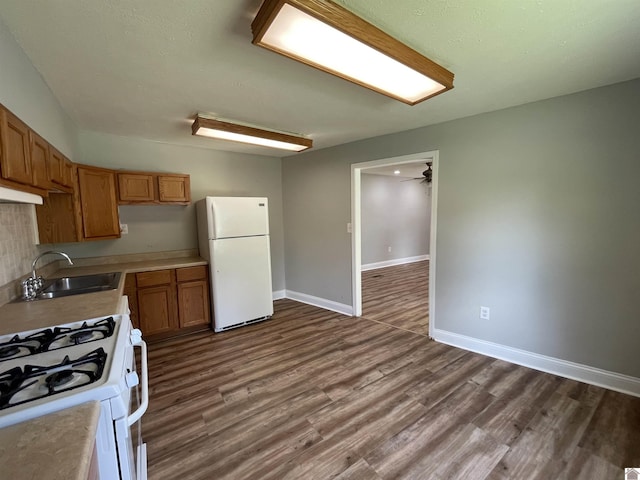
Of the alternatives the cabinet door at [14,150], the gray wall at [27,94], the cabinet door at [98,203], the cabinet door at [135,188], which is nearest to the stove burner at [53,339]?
the cabinet door at [14,150]

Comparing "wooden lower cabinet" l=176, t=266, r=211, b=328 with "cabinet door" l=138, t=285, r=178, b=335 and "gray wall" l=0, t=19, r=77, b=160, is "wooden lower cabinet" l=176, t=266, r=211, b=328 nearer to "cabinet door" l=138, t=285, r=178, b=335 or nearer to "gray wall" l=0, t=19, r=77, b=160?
"cabinet door" l=138, t=285, r=178, b=335

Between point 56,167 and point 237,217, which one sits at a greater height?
point 56,167

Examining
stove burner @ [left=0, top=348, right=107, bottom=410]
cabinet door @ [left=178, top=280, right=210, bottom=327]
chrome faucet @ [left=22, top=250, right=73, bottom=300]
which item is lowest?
cabinet door @ [left=178, top=280, right=210, bottom=327]

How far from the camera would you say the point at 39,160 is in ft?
5.39

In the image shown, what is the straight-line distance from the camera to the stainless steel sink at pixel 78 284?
227cm

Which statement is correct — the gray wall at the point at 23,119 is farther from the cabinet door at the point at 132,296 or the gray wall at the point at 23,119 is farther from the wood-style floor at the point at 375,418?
the wood-style floor at the point at 375,418

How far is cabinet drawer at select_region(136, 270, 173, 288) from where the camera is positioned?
3.02 metres

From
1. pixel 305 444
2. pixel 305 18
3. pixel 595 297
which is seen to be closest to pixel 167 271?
pixel 305 444

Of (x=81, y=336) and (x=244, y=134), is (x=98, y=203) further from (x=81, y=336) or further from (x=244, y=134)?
(x=81, y=336)

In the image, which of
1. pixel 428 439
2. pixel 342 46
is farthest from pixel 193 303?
pixel 342 46

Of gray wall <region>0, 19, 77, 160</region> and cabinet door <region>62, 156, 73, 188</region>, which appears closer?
gray wall <region>0, 19, 77, 160</region>

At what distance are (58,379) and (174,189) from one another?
2.80m

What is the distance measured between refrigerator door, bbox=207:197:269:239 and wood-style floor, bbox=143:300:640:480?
4.42 ft

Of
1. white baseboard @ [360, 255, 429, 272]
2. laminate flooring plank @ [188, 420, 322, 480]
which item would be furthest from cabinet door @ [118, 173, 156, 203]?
white baseboard @ [360, 255, 429, 272]
